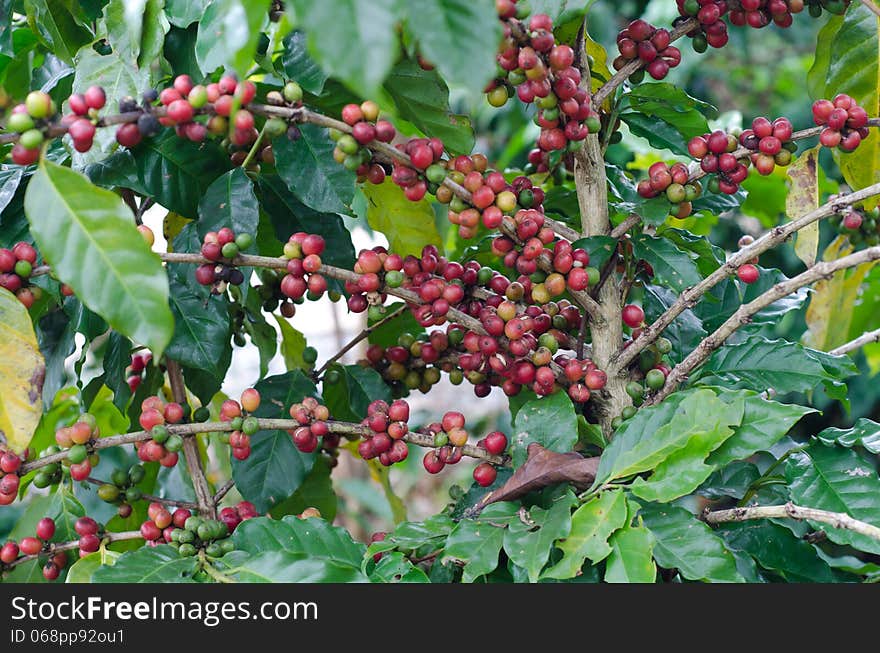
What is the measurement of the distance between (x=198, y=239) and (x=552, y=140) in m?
0.38

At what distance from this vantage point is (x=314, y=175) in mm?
896

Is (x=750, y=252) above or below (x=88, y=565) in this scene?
above

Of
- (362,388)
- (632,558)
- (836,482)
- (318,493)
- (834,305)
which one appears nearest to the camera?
(632,558)

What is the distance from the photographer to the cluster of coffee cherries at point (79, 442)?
87 centimetres

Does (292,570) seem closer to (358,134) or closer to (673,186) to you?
(358,134)

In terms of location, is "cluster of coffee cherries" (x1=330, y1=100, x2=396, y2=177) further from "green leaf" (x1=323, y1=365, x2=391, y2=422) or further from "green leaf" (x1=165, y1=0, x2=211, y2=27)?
"green leaf" (x1=323, y1=365, x2=391, y2=422)

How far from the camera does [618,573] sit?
0.75m

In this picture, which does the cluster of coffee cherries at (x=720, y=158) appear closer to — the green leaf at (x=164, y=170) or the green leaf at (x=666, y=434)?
the green leaf at (x=666, y=434)

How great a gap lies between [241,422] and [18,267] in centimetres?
26

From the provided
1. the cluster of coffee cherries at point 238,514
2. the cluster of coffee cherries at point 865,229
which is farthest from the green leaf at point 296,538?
the cluster of coffee cherries at point 865,229

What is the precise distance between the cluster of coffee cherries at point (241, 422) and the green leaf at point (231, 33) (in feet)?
1.10

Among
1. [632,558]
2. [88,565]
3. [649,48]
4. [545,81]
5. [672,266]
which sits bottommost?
[632,558]

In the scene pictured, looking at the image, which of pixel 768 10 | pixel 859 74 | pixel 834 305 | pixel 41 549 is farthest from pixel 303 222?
pixel 834 305

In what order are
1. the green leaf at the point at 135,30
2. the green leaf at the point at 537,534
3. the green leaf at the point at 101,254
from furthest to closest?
the green leaf at the point at 135,30
the green leaf at the point at 537,534
the green leaf at the point at 101,254
